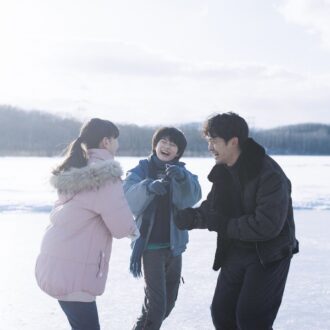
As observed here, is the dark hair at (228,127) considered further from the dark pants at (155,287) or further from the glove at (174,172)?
the dark pants at (155,287)

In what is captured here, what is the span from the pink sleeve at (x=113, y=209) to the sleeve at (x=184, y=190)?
2.80ft

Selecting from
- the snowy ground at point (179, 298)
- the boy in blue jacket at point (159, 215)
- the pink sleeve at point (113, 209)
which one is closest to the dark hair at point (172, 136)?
the boy in blue jacket at point (159, 215)

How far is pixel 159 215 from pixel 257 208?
98 centimetres

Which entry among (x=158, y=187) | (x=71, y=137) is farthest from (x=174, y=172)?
(x=71, y=137)

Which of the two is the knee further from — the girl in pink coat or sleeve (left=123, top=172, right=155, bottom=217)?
sleeve (left=123, top=172, right=155, bottom=217)

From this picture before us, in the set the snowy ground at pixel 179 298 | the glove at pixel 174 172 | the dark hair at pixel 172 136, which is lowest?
the snowy ground at pixel 179 298

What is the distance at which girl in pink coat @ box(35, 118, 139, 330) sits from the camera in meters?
2.37

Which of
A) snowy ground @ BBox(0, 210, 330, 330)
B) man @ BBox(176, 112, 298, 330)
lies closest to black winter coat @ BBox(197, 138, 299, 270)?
man @ BBox(176, 112, 298, 330)

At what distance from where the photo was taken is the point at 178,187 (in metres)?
3.23

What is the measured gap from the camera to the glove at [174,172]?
10.1ft

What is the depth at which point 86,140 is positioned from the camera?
2561 mm

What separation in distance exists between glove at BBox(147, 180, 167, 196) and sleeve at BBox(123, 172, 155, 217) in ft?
0.22

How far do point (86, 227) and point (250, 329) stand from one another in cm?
91

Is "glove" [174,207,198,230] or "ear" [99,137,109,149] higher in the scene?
"ear" [99,137,109,149]
